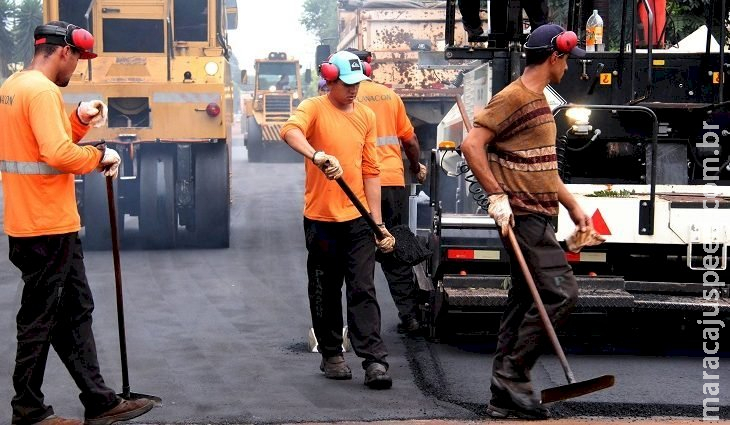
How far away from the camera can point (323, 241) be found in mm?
7250

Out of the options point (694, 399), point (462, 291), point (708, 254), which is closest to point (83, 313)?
point (462, 291)

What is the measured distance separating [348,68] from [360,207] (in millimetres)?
778

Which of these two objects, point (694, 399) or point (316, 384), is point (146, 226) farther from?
point (694, 399)

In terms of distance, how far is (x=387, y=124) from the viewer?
8.82m

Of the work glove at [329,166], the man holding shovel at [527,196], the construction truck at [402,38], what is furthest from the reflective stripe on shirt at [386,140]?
the construction truck at [402,38]

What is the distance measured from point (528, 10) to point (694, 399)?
11.5 ft

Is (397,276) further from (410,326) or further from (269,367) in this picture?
(269,367)

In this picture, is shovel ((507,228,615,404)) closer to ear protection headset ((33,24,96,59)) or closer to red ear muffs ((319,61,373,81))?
red ear muffs ((319,61,373,81))

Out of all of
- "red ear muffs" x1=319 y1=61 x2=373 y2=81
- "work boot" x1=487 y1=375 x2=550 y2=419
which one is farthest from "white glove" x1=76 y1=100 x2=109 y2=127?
"work boot" x1=487 y1=375 x2=550 y2=419

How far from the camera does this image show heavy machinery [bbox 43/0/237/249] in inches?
534

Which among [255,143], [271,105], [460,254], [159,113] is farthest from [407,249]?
[271,105]

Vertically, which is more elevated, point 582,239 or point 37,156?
point 37,156

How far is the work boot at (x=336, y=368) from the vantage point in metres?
7.18

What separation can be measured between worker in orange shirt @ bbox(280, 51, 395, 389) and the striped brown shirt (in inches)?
46.6
